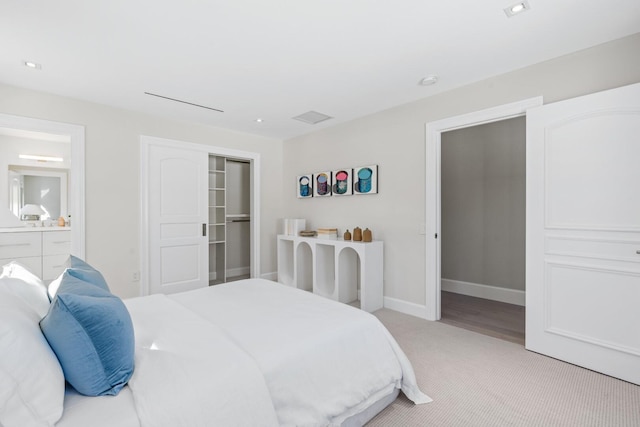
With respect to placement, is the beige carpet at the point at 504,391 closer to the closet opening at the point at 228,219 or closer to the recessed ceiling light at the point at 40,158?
the closet opening at the point at 228,219

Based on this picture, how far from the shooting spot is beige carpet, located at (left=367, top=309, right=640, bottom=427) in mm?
1760

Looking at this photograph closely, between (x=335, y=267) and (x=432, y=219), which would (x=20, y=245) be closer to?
(x=335, y=267)

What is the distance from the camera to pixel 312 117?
13.5 feet

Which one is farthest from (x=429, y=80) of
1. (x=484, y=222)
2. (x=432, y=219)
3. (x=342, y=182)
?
(x=484, y=222)

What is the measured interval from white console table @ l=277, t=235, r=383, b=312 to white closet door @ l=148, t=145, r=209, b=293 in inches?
48.8

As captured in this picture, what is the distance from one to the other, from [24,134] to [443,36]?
5.48 meters

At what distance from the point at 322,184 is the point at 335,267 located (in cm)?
131

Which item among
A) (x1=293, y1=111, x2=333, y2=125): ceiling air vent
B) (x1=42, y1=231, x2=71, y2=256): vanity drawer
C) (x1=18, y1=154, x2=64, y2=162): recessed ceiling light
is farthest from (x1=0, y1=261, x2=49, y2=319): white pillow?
(x1=18, y1=154, x2=64, y2=162): recessed ceiling light

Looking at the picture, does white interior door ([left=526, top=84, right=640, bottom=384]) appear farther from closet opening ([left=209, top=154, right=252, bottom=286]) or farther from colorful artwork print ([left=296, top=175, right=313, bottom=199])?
closet opening ([left=209, top=154, right=252, bottom=286])

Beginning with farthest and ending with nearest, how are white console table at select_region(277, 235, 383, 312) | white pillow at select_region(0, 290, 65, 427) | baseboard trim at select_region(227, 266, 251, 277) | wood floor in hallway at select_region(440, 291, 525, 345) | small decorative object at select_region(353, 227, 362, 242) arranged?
baseboard trim at select_region(227, 266, 251, 277), small decorative object at select_region(353, 227, 362, 242), white console table at select_region(277, 235, 383, 312), wood floor in hallway at select_region(440, 291, 525, 345), white pillow at select_region(0, 290, 65, 427)

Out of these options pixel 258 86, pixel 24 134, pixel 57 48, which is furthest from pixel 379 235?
pixel 24 134

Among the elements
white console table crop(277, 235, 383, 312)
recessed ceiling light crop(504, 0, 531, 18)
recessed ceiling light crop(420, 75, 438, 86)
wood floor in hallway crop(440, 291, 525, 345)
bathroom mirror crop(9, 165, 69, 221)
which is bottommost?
wood floor in hallway crop(440, 291, 525, 345)

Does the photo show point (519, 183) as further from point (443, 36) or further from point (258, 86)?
point (258, 86)

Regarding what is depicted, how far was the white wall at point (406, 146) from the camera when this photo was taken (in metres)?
2.42
